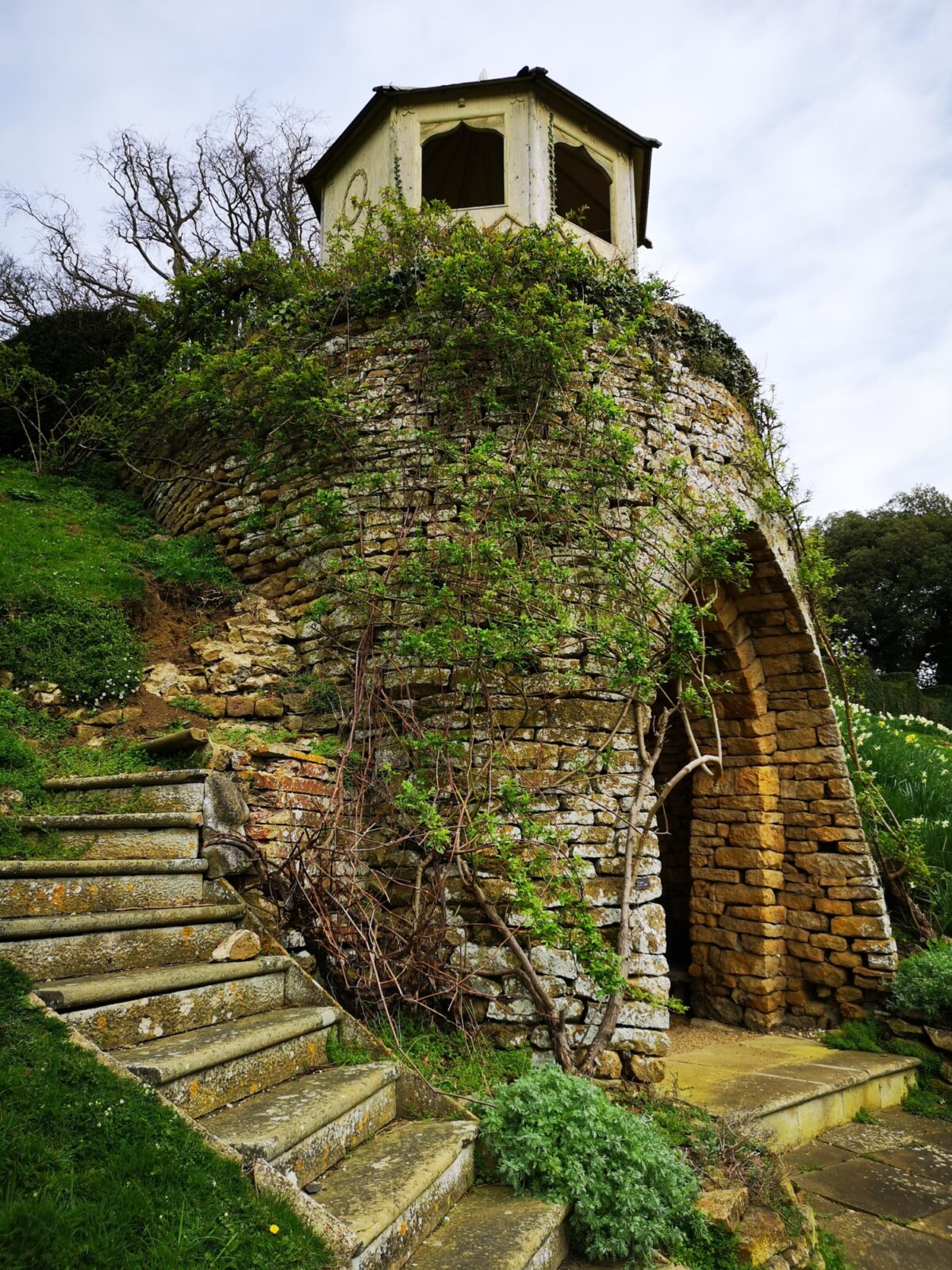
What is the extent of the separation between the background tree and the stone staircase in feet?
64.6

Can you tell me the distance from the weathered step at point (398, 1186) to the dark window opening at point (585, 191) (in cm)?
803

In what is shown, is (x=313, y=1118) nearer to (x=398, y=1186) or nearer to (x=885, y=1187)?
(x=398, y=1186)

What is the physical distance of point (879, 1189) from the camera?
3.92 metres

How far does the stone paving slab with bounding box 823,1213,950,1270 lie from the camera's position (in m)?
3.31

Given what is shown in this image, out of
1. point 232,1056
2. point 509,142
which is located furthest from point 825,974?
point 509,142

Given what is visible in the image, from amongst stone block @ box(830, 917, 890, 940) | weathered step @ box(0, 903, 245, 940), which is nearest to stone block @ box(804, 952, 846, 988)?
stone block @ box(830, 917, 890, 940)

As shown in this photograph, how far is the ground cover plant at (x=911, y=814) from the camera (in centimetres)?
638

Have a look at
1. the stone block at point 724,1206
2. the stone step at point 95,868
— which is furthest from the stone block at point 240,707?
the stone block at point 724,1206

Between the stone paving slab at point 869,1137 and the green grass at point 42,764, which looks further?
the stone paving slab at point 869,1137

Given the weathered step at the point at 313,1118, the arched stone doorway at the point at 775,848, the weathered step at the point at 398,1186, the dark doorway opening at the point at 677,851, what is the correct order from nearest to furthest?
the weathered step at the point at 398,1186 < the weathered step at the point at 313,1118 < the arched stone doorway at the point at 775,848 < the dark doorway opening at the point at 677,851

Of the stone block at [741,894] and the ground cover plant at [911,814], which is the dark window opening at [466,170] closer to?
the ground cover plant at [911,814]

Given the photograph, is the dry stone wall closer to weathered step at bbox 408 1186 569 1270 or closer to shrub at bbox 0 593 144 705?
shrub at bbox 0 593 144 705

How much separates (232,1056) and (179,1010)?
0.30m

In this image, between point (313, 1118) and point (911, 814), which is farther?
point (911, 814)
